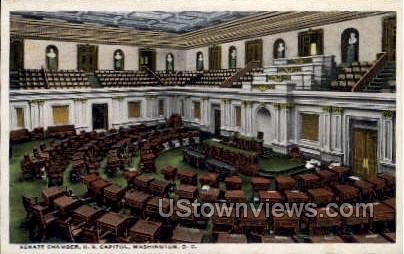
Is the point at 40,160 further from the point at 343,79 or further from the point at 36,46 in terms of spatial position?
the point at 343,79

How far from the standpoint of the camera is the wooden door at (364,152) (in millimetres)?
10180

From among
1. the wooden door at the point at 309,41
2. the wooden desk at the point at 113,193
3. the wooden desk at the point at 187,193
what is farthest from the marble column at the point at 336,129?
the wooden desk at the point at 113,193

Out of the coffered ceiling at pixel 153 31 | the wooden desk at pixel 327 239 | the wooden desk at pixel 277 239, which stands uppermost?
the coffered ceiling at pixel 153 31

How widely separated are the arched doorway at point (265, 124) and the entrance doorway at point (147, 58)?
8.17 meters

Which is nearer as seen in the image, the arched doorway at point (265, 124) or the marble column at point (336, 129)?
the marble column at point (336, 129)

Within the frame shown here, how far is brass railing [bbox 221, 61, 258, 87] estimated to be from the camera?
52.4 feet

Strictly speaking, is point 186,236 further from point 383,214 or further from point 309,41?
point 309,41

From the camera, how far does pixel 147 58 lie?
19750mm

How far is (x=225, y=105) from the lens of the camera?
51.9ft

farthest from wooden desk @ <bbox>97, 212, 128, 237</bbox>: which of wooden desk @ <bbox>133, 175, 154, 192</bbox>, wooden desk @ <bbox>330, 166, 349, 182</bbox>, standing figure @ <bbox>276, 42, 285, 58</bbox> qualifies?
standing figure @ <bbox>276, 42, 285, 58</bbox>

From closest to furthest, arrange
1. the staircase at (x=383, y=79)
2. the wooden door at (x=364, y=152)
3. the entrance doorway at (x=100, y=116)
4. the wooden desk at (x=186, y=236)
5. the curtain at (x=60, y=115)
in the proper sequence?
the wooden desk at (x=186, y=236), the wooden door at (x=364, y=152), the staircase at (x=383, y=79), the curtain at (x=60, y=115), the entrance doorway at (x=100, y=116)

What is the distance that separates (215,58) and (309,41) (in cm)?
534

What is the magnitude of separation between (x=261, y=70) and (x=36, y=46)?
11.2m

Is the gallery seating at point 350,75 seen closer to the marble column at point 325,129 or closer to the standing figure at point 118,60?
the marble column at point 325,129
